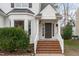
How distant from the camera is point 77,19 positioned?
61.6 ft

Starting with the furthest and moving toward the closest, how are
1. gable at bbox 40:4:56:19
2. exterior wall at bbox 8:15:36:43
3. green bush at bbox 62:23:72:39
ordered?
1. green bush at bbox 62:23:72:39
2. gable at bbox 40:4:56:19
3. exterior wall at bbox 8:15:36:43

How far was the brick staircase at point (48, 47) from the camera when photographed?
12.4 metres

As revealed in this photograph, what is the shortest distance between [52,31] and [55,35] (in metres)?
0.40

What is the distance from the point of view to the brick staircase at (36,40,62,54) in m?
12.4

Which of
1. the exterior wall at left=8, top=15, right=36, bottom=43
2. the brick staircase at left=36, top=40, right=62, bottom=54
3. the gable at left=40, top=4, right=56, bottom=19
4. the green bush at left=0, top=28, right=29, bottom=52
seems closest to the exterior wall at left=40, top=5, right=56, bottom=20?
the gable at left=40, top=4, right=56, bottom=19

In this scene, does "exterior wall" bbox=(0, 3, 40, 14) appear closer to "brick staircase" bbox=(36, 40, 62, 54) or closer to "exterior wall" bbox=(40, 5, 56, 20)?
"exterior wall" bbox=(40, 5, 56, 20)

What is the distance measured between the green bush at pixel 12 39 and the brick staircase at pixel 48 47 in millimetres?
1386

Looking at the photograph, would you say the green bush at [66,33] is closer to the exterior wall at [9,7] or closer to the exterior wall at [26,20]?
the exterior wall at [26,20]

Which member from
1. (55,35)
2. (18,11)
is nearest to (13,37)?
(18,11)

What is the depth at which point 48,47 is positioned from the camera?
12852 millimetres

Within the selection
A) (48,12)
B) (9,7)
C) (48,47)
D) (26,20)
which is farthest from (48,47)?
(9,7)

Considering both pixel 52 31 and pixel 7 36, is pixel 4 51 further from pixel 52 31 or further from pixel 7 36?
pixel 52 31

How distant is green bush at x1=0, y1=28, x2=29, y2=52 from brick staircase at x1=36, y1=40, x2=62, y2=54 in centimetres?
139

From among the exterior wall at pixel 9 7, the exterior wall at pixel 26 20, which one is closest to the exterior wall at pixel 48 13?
A: the exterior wall at pixel 9 7
